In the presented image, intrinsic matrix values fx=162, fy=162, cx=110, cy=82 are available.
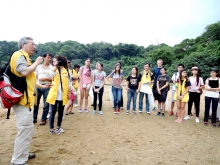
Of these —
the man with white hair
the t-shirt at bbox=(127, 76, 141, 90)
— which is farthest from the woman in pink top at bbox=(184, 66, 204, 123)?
the man with white hair

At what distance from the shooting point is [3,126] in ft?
13.6

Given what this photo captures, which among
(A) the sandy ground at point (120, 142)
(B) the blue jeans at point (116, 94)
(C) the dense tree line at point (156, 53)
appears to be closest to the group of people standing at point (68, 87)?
(B) the blue jeans at point (116, 94)

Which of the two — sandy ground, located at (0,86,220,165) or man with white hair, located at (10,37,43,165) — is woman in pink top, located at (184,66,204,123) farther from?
man with white hair, located at (10,37,43,165)

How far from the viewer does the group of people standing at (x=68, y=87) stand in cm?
229

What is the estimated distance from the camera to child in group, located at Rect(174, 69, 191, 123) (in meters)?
5.02

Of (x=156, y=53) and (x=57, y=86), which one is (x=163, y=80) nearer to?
(x=57, y=86)

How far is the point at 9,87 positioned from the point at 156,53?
117ft

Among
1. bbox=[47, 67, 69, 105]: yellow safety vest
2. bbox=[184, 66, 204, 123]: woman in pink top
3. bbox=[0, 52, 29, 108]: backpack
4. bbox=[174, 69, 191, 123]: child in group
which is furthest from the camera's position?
bbox=[184, 66, 204, 123]: woman in pink top

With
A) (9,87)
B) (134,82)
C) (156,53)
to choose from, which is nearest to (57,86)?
(9,87)

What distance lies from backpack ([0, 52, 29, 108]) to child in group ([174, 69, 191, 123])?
175 inches

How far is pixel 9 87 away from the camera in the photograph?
2.20m

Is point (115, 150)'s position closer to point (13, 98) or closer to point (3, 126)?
point (13, 98)

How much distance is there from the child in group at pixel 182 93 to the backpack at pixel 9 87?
4437 millimetres

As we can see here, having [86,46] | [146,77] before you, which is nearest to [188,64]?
[146,77]
